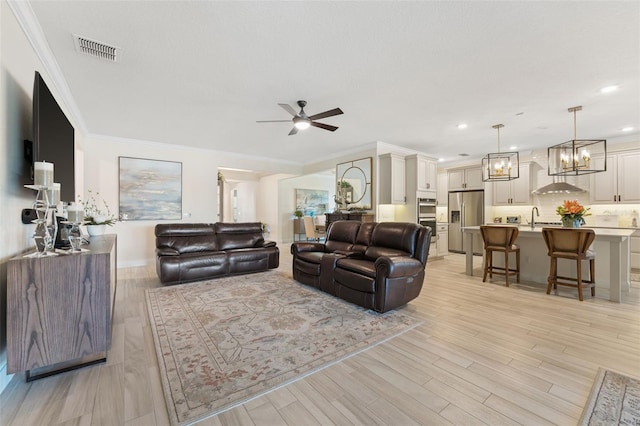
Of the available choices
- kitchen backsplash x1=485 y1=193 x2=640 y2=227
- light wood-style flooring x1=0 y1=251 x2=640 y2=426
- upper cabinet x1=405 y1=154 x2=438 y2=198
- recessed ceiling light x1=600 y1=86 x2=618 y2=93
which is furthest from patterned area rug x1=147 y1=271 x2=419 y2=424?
kitchen backsplash x1=485 y1=193 x2=640 y2=227

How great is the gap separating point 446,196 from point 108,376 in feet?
27.3

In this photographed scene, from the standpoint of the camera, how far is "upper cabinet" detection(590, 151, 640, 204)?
5.38 meters

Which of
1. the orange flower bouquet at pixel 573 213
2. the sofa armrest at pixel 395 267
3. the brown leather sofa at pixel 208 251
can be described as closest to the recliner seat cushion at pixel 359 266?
the sofa armrest at pixel 395 267

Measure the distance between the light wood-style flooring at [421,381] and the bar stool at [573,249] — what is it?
27.0 inches

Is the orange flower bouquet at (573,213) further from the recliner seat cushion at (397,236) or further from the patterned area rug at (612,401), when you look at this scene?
the patterned area rug at (612,401)

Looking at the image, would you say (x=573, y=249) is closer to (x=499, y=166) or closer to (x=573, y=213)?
(x=573, y=213)

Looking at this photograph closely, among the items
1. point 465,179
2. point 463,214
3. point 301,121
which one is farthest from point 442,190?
point 301,121

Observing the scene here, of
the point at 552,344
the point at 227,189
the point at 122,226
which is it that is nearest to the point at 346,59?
the point at 552,344

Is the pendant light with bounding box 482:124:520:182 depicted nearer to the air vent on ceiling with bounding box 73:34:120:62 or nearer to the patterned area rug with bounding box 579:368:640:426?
the patterned area rug with bounding box 579:368:640:426

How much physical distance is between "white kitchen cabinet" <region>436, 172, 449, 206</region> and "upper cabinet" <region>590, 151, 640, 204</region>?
3.12 m

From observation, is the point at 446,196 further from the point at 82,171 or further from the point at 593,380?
the point at 82,171

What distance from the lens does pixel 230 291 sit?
392 centimetres

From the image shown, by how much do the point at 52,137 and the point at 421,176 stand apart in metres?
6.09

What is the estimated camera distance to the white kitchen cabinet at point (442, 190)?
8148 millimetres
